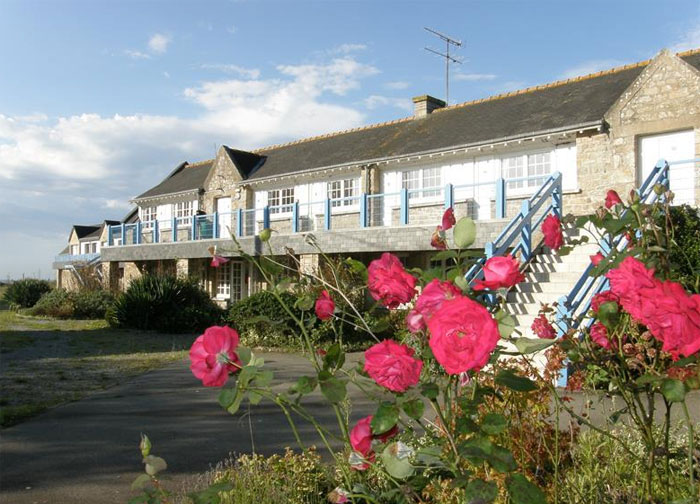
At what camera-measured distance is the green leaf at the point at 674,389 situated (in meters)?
1.70

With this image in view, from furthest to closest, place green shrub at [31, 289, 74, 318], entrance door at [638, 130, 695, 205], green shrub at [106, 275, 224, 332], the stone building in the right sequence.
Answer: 1. green shrub at [31, 289, 74, 318]
2. green shrub at [106, 275, 224, 332]
3. the stone building
4. entrance door at [638, 130, 695, 205]

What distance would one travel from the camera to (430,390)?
174 centimetres

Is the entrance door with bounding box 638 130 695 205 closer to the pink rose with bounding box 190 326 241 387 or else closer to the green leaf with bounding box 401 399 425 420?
the green leaf with bounding box 401 399 425 420

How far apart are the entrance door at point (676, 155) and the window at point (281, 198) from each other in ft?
40.3

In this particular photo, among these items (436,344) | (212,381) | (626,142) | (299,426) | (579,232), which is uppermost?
(626,142)

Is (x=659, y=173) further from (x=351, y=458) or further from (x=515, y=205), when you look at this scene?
(x=351, y=458)

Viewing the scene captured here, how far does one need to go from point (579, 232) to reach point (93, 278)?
21836 mm

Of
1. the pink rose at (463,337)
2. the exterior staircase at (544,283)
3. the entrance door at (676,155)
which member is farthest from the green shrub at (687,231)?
the pink rose at (463,337)

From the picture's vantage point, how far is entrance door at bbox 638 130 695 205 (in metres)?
12.7

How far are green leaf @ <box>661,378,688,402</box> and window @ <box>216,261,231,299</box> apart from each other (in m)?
23.7

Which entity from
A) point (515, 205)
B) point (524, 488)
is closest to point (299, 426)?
point (524, 488)

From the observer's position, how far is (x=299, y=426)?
6.39 meters

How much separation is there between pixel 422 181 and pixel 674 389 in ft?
54.3

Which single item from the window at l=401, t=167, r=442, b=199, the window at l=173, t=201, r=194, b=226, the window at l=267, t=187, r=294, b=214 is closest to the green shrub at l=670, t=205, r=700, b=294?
the window at l=401, t=167, r=442, b=199
